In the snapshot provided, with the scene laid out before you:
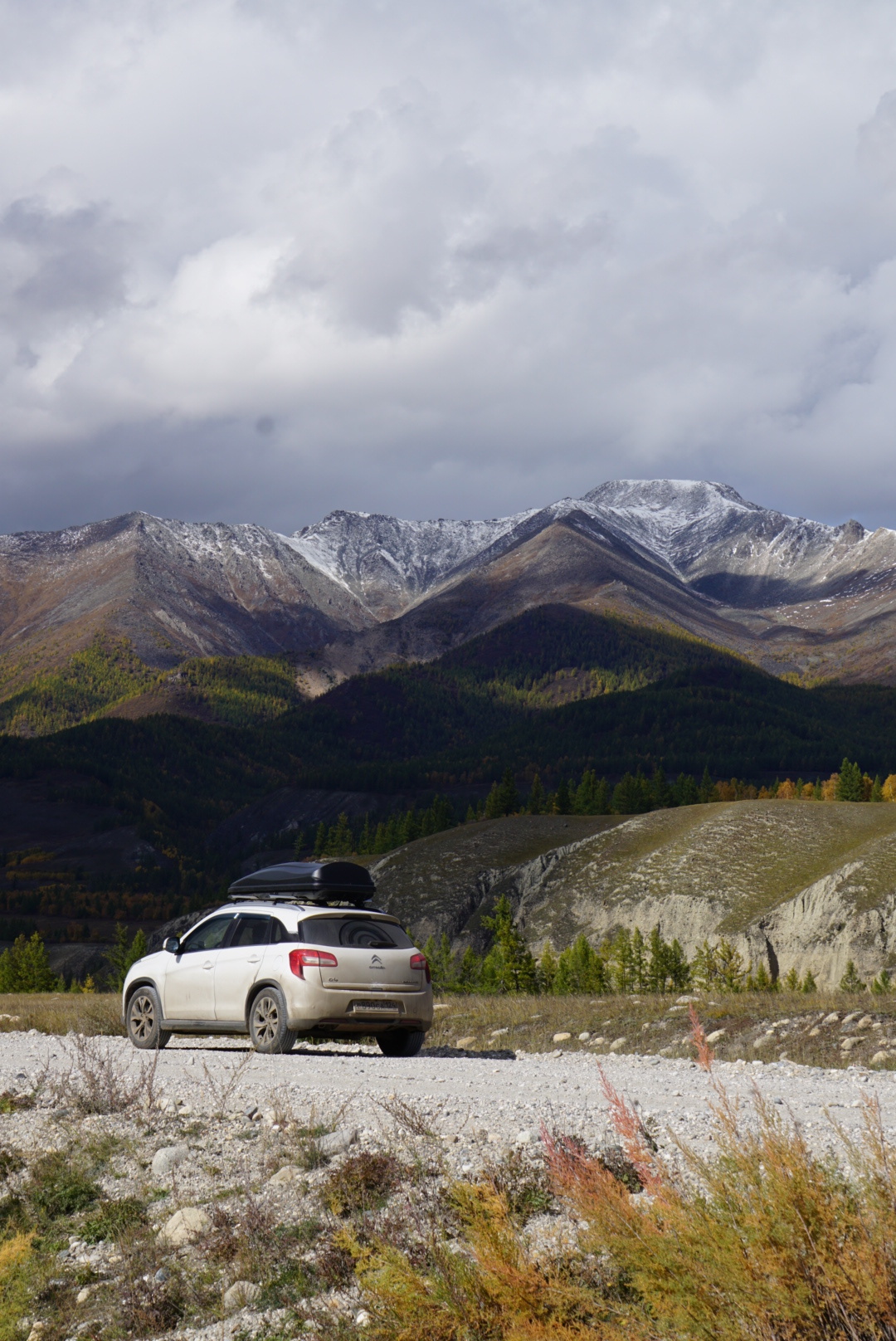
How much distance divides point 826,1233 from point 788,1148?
46cm

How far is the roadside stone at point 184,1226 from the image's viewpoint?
7848mm

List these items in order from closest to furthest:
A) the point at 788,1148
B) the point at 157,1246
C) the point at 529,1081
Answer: the point at 788,1148
the point at 157,1246
the point at 529,1081

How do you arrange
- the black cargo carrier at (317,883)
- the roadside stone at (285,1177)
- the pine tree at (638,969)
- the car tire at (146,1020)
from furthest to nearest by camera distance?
the pine tree at (638,969) < the car tire at (146,1020) < the black cargo carrier at (317,883) < the roadside stone at (285,1177)

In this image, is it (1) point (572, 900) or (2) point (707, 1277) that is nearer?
(2) point (707, 1277)

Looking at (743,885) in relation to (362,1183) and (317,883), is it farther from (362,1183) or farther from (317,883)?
(362,1183)

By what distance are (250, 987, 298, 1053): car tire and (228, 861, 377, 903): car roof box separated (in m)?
1.80

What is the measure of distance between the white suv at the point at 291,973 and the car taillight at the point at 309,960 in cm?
1

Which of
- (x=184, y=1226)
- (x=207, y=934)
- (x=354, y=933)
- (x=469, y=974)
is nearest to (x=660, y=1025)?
(x=354, y=933)

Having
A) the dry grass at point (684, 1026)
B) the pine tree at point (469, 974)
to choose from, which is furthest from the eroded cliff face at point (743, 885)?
the dry grass at point (684, 1026)

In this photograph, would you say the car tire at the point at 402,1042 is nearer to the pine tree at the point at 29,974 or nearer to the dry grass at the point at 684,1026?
the dry grass at the point at 684,1026

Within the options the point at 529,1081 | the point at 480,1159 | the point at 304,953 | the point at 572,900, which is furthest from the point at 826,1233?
the point at 572,900

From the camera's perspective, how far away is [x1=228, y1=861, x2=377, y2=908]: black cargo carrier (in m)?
16.4

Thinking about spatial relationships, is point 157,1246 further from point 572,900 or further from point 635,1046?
point 572,900

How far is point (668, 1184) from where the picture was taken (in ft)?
18.9
